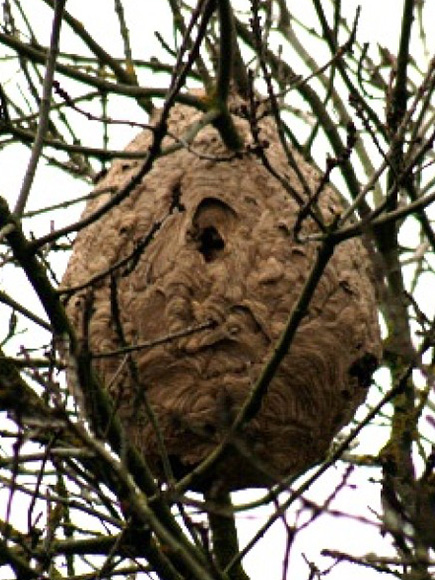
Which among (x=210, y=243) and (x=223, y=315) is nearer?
(x=223, y=315)

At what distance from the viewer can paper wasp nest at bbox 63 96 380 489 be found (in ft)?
12.4

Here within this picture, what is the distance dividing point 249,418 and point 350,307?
596 millimetres

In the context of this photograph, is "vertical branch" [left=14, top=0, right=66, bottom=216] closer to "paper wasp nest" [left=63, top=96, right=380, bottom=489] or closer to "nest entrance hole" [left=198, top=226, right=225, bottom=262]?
"paper wasp nest" [left=63, top=96, right=380, bottom=489]

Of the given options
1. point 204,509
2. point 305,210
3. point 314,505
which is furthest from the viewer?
point 305,210

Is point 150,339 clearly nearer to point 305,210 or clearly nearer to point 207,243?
point 207,243

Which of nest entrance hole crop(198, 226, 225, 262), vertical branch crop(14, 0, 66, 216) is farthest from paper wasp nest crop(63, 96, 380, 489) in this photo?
vertical branch crop(14, 0, 66, 216)

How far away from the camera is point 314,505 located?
253cm

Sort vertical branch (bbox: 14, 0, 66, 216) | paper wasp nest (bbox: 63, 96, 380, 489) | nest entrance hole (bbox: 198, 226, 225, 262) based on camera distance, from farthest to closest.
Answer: nest entrance hole (bbox: 198, 226, 225, 262)
paper wasp nest (bbox: 63, 96, 380, 489)
vertical branch (bbox: 14, 0, 66, 216)

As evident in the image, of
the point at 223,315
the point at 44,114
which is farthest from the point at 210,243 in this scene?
the point at 44,114

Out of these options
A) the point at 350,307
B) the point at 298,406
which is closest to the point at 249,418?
the point at 298,406

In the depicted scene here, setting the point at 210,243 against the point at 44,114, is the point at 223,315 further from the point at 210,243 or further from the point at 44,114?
the point at 44,114

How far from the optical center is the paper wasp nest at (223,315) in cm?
379

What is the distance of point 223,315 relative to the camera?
3.81 meters

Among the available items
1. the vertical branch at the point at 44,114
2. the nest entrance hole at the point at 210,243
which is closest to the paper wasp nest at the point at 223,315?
the nest entrance hole at the point at 210,243
